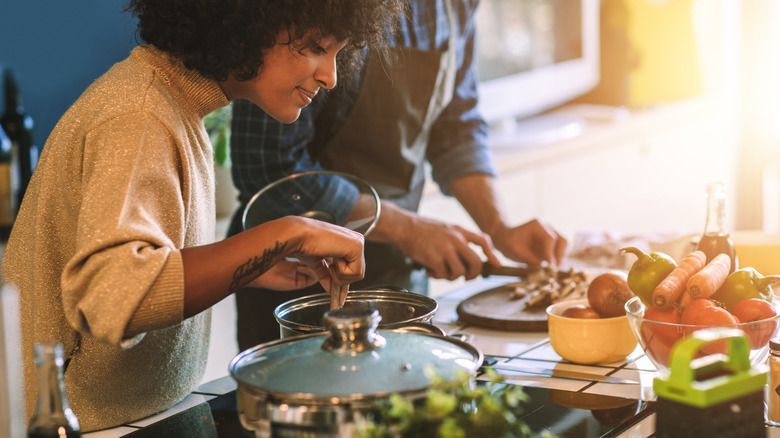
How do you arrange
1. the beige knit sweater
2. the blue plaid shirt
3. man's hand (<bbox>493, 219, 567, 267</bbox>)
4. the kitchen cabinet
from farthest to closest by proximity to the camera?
the kitchen cabinet → man's hand (<bbox>493, 219, 567, 267</bbox>) → the blue plaid shirt → the beige knit sweater

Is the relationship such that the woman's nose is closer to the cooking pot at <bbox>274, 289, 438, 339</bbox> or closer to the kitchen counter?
the cooking pot at <bbox>274, 289, 438, 339</bbox>

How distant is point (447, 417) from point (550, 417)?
404 mm

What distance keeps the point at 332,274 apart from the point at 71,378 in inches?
13.9

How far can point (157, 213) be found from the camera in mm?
1008

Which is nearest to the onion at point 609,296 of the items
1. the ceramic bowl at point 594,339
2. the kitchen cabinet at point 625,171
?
the ceramic bowl at point 594,339

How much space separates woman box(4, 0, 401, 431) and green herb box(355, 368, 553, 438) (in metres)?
0.33

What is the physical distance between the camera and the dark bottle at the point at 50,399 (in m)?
0.76

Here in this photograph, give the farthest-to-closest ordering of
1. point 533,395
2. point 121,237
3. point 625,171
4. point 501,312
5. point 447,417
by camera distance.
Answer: point 625,171, point 501,312, point 533,395, point 121,237, point 447,417

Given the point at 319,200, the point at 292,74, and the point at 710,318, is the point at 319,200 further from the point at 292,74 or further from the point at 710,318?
the point at 710,318

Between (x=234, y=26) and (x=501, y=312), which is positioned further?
(x=501, y=312)

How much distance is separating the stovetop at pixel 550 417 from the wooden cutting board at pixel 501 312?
0.31 metres

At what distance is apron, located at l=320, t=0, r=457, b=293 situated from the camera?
179cm

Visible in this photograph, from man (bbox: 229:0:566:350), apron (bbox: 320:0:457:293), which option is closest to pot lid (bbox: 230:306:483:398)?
man (bbox: 229:0:566:350)

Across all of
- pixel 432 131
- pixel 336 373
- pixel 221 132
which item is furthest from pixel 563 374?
pixel 221 132
